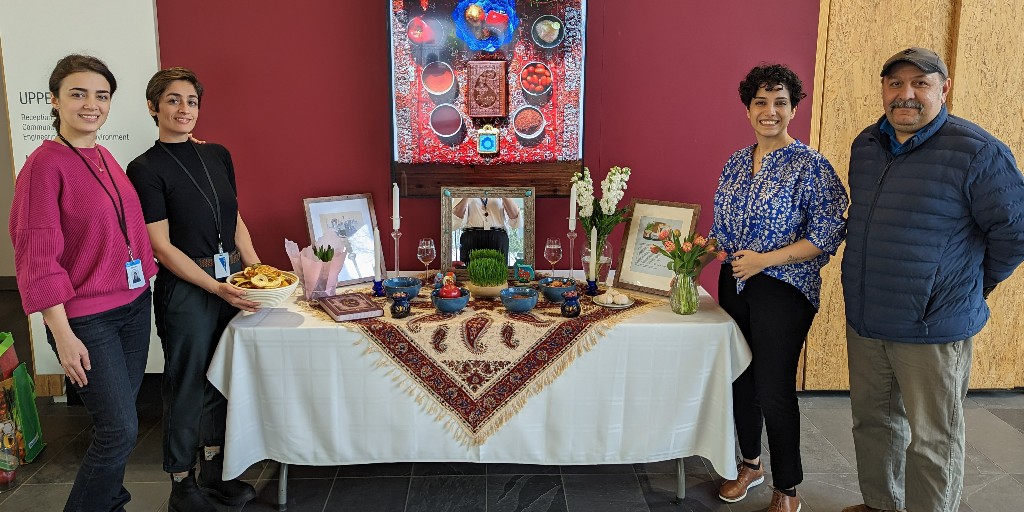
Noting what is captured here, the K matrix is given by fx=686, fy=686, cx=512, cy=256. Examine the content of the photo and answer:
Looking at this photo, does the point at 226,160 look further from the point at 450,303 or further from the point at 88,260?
the point at 450,303

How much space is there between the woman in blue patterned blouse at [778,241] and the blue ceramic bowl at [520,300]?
2.43 feet

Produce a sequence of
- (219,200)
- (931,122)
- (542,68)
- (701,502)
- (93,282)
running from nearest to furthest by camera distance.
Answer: (93,282) < (931,122) < (219,200) < (701,502) < (542,68)

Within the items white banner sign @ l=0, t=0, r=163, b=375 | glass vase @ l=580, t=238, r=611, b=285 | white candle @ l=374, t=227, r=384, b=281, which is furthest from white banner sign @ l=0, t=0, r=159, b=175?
glass vase @ l=580, t=238, r=611, b=285

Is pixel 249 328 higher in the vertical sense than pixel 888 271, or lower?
lower


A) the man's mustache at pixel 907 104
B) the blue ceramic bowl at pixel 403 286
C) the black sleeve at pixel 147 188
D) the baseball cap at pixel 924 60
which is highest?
the baseball cap at pixel 924 60

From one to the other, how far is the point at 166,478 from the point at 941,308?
2913 millimetres

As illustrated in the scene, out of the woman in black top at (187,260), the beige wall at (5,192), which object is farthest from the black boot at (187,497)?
the beige wall at (5,192)

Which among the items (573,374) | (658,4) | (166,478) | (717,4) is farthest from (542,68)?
(166,478)

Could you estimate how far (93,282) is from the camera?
2016 millimetres

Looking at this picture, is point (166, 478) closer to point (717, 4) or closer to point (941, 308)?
point (941, 308)

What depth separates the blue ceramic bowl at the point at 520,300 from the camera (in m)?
2.58

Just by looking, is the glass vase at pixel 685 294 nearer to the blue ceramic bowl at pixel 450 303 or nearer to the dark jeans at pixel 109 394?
the blue ceramic bowl at pixel 450 303

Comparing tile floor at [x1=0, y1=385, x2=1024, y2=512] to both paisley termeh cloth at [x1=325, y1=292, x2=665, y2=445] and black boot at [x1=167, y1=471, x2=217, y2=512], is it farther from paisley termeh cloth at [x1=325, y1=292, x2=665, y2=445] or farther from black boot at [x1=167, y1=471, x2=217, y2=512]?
paisley termeh cloth at [x1=325, y1=292, x2=665, y2=445]

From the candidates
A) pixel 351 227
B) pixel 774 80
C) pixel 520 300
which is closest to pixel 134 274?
pixel 351 227
